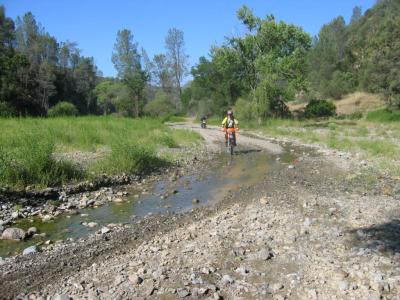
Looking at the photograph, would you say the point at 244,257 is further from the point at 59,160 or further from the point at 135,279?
the point at 59,160

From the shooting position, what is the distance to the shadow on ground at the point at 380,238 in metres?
6.54

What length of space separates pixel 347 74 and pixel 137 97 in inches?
1505

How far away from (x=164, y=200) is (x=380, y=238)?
594 centimetres

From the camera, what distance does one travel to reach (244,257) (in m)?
6.57

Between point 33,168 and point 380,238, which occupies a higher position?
point 33,168

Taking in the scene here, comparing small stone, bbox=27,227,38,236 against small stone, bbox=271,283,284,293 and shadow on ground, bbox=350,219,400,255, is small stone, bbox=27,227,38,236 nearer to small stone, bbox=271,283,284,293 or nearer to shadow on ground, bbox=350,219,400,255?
small stone, bbox=271,283,284,293

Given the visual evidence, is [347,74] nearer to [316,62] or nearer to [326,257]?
[316,62]

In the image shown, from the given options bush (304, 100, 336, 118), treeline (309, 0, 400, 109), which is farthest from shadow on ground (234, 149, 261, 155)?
bush (304, 100, 336, 118)

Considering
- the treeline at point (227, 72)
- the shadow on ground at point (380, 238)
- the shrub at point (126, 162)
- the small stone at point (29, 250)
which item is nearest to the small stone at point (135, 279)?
the small stone at point (29, 250)

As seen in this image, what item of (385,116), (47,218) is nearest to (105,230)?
(47,218)

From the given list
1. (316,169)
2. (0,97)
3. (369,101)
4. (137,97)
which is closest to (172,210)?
(316,169)

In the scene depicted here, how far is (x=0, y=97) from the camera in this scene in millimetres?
41594

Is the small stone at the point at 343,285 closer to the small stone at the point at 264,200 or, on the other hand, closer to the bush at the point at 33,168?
the small stone at the point at 264,200

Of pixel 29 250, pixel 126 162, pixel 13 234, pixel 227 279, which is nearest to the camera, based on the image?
pixel 227 279
